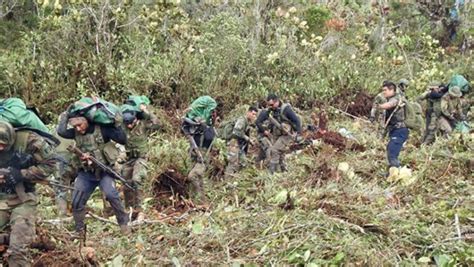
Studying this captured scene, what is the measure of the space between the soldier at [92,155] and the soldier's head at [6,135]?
3.58 feet

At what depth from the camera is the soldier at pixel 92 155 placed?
582cm

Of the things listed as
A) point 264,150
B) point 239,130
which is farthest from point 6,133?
point 264,150

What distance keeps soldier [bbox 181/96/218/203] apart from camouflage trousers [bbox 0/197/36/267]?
3.52 m

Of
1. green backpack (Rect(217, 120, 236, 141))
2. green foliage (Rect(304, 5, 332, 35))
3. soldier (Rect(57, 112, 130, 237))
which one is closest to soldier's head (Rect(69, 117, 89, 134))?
soldier (Rect(57, 112, 130, 237))

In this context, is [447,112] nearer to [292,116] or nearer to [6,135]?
[292,116]

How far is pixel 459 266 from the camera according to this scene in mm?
5371

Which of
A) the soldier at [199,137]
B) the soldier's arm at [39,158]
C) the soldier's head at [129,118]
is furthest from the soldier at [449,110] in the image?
the soldier's arm at [39,158]

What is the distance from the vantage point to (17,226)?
475 centimetres

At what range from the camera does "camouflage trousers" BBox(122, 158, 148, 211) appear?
23.9ft

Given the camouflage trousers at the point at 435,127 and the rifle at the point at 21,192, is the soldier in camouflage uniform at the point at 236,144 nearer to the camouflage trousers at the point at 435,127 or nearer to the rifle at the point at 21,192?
the camouflage trousers at the point at 435,127

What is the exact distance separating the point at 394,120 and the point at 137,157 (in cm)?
371

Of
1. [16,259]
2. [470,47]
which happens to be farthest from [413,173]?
[470,47]

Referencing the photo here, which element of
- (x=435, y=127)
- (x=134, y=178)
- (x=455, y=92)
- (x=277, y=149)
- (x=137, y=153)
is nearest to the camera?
(x=134, y=178)

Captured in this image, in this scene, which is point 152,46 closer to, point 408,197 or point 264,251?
point 408,197
